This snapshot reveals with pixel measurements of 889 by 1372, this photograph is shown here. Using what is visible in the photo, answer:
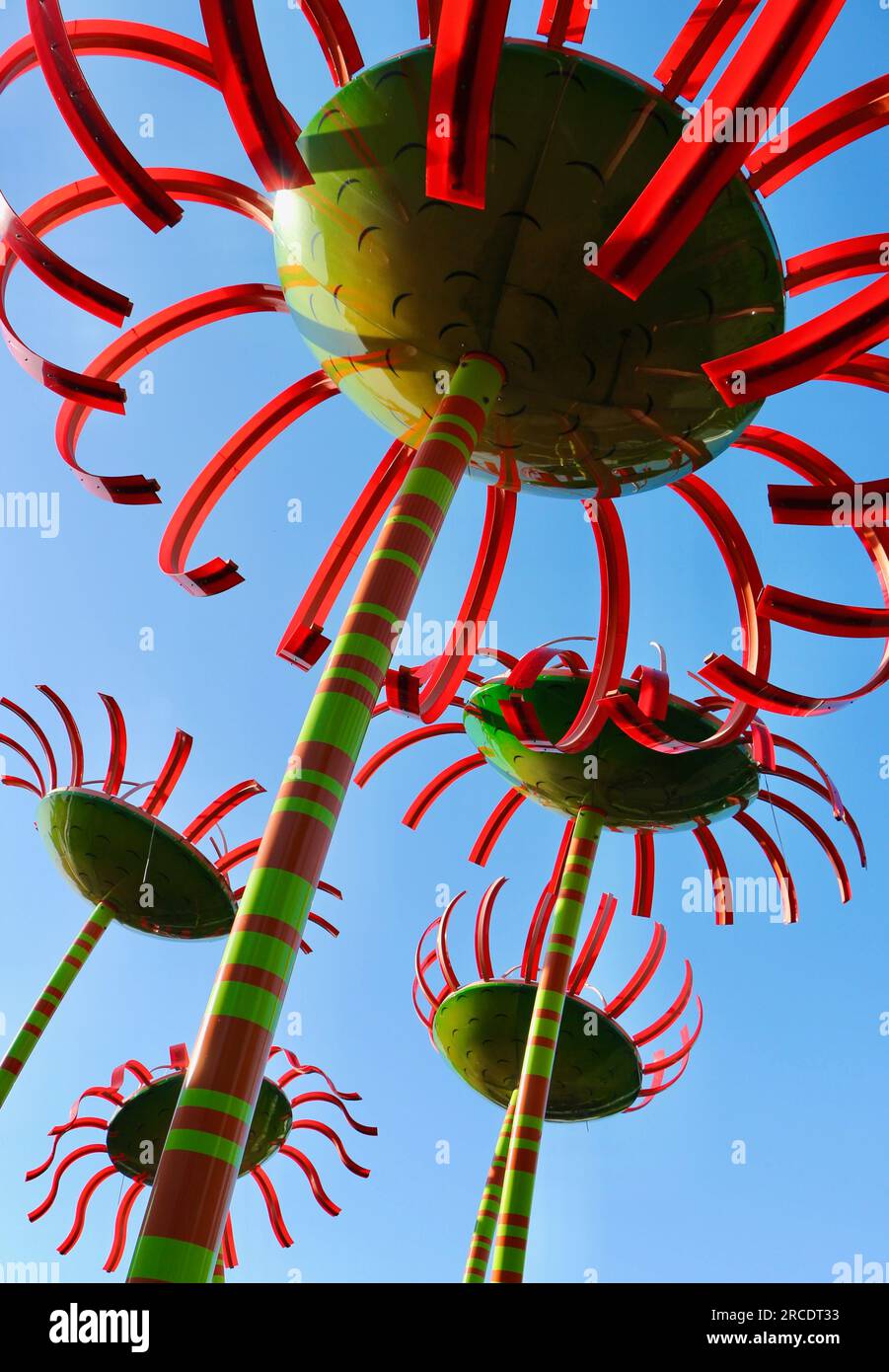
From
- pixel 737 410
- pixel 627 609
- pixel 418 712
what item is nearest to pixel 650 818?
pixel 627 609

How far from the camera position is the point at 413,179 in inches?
205

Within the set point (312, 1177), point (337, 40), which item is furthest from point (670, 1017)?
point (337, 40)

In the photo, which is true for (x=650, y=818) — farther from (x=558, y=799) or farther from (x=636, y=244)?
(x=636, y=244)

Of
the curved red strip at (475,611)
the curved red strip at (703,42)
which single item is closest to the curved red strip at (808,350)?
the curved red strip at (703,42)

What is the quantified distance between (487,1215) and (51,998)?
5.37 metres

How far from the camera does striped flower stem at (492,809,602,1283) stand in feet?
26.3

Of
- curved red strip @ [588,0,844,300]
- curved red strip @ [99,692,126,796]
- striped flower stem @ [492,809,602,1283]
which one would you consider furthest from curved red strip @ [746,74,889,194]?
curved red strip @ [99,692,126,796]

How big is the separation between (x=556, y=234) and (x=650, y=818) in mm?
6616

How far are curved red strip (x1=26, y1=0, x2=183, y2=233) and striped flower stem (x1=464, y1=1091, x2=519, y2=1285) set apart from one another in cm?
869

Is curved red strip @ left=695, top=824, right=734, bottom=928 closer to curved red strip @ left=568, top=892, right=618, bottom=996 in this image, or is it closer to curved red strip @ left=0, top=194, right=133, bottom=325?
curved red strip @ left=568, top=892, right=618, bottom=996

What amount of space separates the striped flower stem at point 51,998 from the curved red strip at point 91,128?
9672 mm

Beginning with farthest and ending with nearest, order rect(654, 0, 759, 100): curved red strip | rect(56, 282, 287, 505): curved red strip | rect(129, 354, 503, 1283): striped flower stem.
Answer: rect(56, 282, 287, 505): curved red strip < rect(654, 0, 759, 100): curved red strip < rect(129, 354, 503, 1283): striped flower stem

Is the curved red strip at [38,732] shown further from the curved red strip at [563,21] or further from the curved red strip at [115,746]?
the curved red strip at [563,21]

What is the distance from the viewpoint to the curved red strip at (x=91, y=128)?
4723mm
